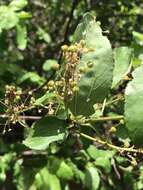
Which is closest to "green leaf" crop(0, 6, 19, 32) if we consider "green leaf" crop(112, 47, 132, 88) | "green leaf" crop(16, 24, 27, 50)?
"green leaf" crop(16, 24, 27, 50)

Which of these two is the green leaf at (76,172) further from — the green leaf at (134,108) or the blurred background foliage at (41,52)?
the green leaf at (134,108)

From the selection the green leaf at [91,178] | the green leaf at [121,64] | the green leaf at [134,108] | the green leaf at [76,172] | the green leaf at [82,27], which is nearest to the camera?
the green leaf at [134,108]

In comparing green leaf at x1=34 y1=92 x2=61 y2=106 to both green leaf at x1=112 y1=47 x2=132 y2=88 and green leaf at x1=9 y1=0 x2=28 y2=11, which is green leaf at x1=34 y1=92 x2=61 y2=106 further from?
green leaf at x1=9 y1=0 x2=28 y2=11

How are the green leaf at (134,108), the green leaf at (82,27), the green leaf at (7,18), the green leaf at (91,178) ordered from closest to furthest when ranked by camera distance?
the green leaf at (134,108) → the green leaf at (82,27) → the green leaf at (7,18) → the green leaf at (91,178)

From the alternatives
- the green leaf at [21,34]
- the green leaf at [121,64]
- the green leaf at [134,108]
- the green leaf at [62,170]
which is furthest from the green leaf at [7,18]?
the green leaf at [134,108]

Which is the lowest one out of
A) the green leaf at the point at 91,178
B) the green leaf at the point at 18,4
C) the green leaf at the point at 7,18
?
the green leaf at the point at 91,178

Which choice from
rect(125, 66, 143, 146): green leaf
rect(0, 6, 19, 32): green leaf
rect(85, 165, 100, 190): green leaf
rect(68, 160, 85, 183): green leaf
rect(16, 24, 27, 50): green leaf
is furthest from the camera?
rect(16, 24, 27, 50): green leaf

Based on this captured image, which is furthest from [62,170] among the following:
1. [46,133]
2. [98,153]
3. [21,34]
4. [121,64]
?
[46,133]
